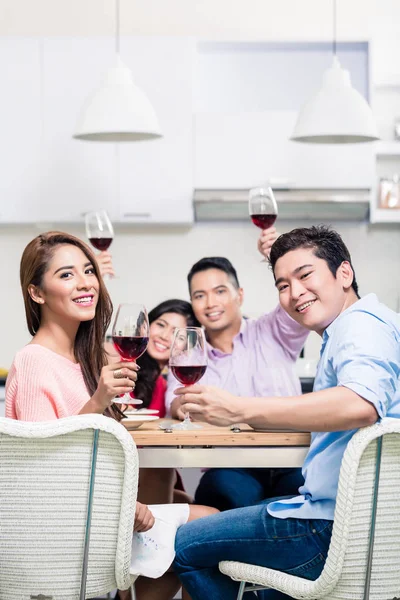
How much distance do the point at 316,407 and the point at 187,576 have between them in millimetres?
538

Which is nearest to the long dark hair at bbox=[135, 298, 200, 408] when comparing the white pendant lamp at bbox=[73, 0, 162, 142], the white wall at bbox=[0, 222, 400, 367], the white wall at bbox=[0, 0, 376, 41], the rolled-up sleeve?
the white pendant lamp at bbox=[73, 0, 162, 142]

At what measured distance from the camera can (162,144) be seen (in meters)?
4.92

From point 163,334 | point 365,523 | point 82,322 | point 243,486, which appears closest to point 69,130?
point 163,334

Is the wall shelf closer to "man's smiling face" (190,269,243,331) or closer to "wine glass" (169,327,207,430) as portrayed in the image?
"man's smiling face" (190,269,243,331)

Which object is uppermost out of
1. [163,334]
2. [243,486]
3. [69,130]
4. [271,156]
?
[69,130]

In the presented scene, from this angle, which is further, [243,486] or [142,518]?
[243,486]

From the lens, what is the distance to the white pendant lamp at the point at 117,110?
3604mm

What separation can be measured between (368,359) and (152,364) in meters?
1.66

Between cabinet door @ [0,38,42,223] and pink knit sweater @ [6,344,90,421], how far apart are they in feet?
9.13

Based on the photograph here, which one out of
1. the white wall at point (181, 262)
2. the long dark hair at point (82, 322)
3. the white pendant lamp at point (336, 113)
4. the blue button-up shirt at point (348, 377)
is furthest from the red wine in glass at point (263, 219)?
the white wall at point (181, 262)

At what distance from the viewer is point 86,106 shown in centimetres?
371

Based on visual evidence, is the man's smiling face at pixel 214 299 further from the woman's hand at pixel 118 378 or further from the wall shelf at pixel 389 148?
the wall shelf at pixel 389 148

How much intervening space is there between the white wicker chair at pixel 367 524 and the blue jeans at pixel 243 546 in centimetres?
8

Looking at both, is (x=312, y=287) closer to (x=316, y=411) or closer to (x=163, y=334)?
(x=316, y=411)
